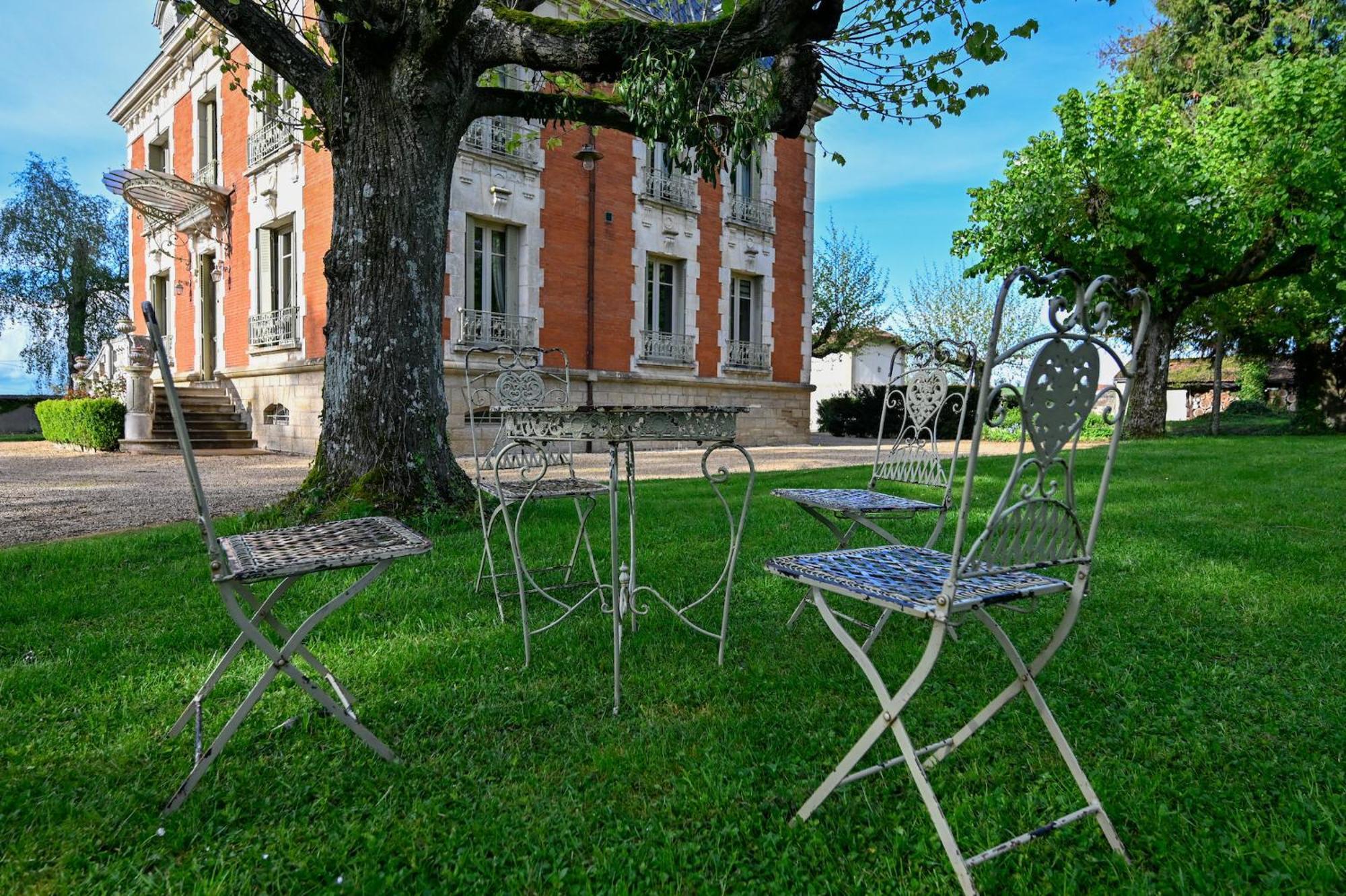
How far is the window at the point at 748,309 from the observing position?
16.0 m

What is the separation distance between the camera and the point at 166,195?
14070 millimetres

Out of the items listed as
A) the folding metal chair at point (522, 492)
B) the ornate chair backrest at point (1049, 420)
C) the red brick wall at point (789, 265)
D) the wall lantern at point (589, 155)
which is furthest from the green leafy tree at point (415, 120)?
the red brick wall at point (789, 265)

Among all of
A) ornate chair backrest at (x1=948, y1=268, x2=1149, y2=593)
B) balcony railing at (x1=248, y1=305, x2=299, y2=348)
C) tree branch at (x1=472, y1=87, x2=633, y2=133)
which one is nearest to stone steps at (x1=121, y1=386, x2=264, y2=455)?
balcony railing at (x1=248, y1=305, x2=299, y2=348)

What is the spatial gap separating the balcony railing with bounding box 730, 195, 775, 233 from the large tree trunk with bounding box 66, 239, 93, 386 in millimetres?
21184

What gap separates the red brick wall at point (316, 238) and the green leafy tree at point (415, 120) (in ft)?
20.7

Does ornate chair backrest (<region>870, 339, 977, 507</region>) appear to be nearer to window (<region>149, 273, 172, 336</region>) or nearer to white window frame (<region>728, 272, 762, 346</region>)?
white window frame (<region>728, 272, 762, 346</region>)

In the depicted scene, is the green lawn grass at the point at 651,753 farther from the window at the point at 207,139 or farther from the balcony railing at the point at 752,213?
the window at the point at 207,139

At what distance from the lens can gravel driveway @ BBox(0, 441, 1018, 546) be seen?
5.68 m

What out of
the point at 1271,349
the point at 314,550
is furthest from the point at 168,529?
the point at 1271,349

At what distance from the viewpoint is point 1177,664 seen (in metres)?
2.64

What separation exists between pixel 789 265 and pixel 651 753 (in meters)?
15.4

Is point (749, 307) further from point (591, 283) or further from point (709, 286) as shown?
point (591, 283)

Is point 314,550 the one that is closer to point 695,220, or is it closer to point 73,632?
point 73,632

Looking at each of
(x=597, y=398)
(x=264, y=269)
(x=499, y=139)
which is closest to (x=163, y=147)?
(x=264, y=269)
